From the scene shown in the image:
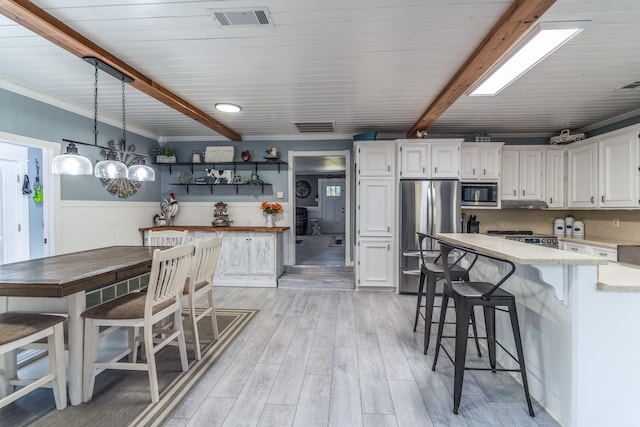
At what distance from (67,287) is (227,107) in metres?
2.59

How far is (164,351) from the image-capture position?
2.67m

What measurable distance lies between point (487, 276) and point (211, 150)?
4.37m

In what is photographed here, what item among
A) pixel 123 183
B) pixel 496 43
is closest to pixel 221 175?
pixel 123 183

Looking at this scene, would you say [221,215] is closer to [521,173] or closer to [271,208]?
[271,208]

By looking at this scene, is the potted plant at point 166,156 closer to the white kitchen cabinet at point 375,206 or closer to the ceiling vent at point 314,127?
the ceiling vent at point 314,127

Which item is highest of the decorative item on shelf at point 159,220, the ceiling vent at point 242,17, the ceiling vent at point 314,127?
the ceiling vent at point 242,17

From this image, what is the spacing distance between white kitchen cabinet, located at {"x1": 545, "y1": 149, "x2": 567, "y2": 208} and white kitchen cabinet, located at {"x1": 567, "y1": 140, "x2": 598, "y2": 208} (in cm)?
7

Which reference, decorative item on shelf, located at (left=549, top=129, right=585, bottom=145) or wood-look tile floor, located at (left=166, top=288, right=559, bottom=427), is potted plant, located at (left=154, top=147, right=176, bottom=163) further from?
decorative item on shelf, located at (left=549, top=129, right=585, bottom=145)

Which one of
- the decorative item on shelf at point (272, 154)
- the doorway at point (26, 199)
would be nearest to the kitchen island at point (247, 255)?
the decorative item on shelf at point (272, 154)

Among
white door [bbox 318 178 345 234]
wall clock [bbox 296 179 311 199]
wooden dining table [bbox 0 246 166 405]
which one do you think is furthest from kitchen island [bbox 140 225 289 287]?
wall clock [bbox 296 179 311 199]

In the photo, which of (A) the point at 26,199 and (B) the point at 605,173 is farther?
(A) the point at 26,199

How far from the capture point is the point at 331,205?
1202 cm

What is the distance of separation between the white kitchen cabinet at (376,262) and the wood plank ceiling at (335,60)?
1712 millimetres

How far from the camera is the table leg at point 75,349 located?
1.93m
